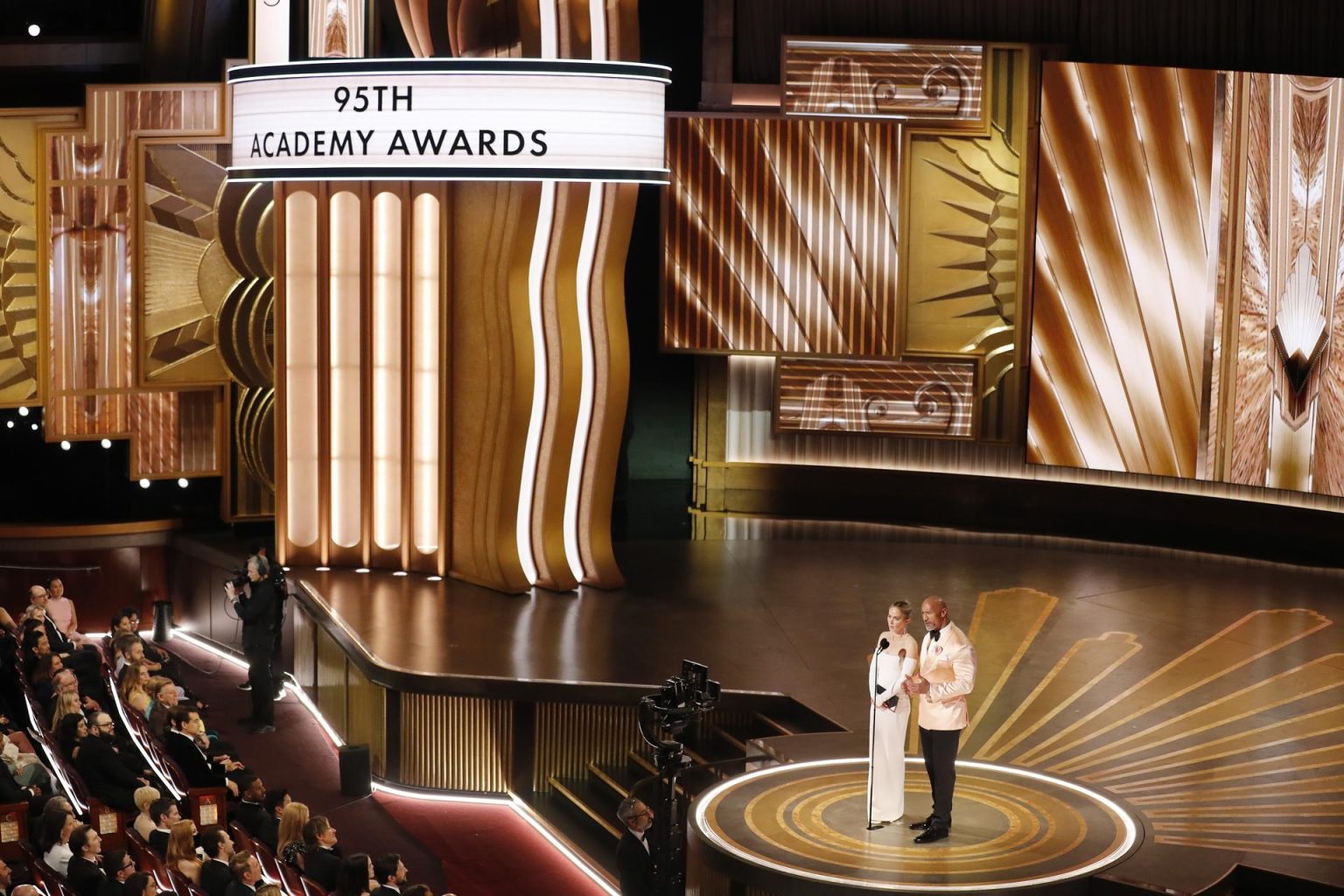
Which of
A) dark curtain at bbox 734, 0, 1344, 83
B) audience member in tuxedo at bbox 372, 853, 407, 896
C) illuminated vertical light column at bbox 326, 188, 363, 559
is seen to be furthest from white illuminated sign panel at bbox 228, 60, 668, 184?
audience member in tuxedo at bbox 372, 853, 407, 896

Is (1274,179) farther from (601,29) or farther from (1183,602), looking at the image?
(601,29)

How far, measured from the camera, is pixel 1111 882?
7.41m

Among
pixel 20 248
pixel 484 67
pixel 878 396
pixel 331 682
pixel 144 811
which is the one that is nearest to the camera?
pixel 144 811

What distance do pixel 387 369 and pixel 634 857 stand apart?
5247 millimetres

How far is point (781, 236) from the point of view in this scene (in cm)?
1436

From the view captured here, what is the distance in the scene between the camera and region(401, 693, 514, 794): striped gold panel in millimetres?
10422

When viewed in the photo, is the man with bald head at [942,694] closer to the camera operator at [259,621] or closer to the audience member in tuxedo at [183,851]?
the audience member in tuxedo at [183,851]

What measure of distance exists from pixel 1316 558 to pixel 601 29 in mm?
6277

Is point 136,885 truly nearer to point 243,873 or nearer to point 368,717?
point 243,873

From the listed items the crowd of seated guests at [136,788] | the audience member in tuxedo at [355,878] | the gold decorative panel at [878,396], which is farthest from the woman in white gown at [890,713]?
the gold decorative panel at [878,396]

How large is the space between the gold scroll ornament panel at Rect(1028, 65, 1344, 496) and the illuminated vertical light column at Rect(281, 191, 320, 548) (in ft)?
17.6

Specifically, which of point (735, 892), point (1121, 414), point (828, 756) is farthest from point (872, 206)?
point (735, 892)

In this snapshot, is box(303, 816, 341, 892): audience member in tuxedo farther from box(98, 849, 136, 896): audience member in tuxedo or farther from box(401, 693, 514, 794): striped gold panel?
box(401, 693, 514, 794): striped gold panel

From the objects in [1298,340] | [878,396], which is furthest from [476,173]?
[1298,340]
